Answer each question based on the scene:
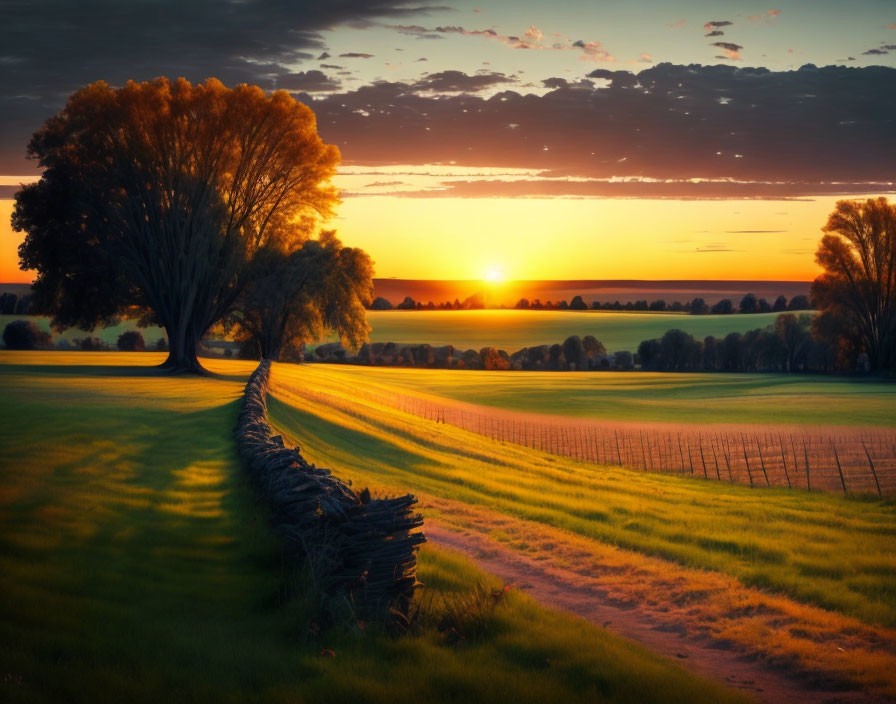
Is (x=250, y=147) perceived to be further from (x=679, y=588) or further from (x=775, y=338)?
(x=775, y=338)

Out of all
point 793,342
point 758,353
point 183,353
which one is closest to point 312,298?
point 183,353

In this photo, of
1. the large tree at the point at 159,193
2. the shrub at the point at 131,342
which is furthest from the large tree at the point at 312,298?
the shrub at the point at 131,342

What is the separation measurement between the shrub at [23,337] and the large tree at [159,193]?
3429 centimetres

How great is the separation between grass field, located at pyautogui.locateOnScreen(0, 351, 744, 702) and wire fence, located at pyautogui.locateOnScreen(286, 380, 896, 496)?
18265 millimetres

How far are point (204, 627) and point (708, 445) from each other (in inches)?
1246

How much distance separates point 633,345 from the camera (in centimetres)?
11938

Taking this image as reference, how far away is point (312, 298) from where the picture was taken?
55.2m

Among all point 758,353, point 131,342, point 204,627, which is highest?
point 758,353

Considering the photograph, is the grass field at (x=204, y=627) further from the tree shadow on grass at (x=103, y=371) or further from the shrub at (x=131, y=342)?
the shrub at (x=131, y=342)

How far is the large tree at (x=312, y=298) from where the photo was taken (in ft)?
177

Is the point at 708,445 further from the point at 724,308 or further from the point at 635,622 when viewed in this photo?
the point at 724,308

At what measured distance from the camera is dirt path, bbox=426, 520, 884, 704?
8.54 meters

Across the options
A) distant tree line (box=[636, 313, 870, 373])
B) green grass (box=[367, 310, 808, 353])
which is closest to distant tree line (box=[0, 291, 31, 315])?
green grass (box=[367, 310, 808, 353])

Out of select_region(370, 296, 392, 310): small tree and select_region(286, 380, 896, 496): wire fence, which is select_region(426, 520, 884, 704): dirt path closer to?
select_region(286, 380, 896, 496): wire fence
